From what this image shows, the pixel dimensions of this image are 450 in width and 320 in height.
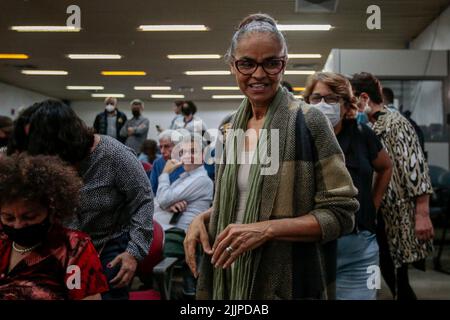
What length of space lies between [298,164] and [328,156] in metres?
0.06

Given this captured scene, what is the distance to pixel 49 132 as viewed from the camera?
45.1 inches

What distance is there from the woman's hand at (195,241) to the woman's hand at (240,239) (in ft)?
0.33

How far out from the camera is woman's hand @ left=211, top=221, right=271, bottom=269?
31.9 inches

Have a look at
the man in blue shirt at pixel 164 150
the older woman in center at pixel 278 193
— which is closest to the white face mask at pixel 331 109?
the older woman in center at pixel 278 193

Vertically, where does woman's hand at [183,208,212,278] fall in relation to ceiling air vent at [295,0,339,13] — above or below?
below

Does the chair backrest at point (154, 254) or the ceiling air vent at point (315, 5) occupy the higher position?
the ceiling air vent at point (315, 5)

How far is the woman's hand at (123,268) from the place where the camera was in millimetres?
1275

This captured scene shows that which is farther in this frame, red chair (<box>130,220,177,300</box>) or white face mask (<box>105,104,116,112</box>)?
white face mask (<box>105,104,116,112</box>)

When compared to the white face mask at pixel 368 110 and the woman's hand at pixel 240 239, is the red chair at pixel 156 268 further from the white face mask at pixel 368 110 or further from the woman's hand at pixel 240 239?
the white face mask at pixel 368 110

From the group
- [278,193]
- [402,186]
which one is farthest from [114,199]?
[402,186]

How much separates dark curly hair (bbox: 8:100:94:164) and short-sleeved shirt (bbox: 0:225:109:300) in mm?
222

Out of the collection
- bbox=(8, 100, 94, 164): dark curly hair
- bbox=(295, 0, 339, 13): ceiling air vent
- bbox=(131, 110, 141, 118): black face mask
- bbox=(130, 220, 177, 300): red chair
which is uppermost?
bbox=(295, 0, 339, 13): ceiling air vent

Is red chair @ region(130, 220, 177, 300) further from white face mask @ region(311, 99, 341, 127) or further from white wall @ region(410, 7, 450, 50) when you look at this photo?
white wall @ region(410, 7, 450, 50)

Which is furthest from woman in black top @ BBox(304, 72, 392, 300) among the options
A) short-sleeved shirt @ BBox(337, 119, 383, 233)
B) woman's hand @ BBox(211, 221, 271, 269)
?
woman's hand @ BBox(211, 221, 271, 269)
